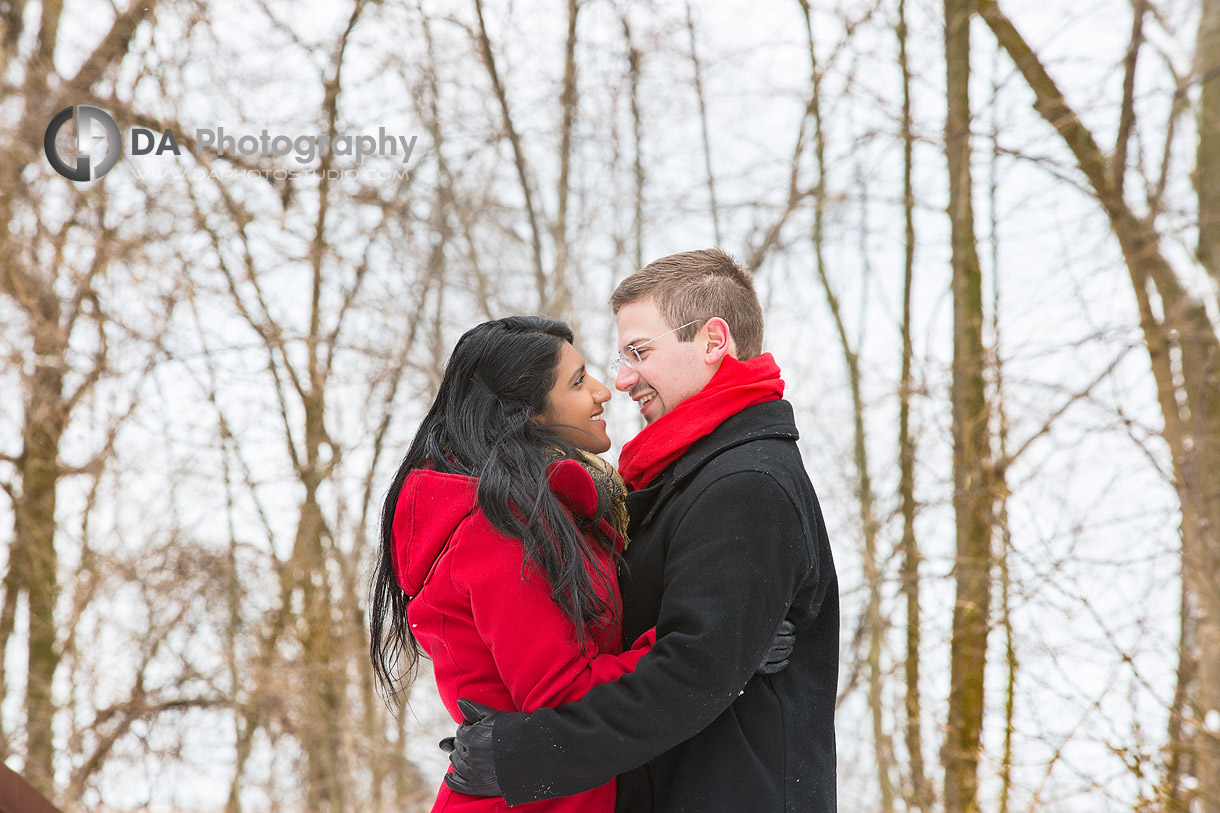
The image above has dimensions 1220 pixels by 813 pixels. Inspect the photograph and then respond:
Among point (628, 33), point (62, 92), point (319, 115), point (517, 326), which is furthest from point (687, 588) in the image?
point (62, 92)

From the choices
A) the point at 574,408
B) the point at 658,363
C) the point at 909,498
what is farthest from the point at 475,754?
the point at 909,498

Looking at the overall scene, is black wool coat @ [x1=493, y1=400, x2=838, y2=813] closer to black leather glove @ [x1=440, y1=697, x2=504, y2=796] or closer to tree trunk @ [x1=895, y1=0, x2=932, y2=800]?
black leather glove @ [x1=440, y1=697, x2=504, y2=796]

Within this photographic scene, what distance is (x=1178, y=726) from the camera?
3.86m

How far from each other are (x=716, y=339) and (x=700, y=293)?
96mm

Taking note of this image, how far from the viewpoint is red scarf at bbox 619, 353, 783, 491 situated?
1.83 metres

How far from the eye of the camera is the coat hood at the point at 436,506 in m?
1.65

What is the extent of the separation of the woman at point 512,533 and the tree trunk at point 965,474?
292cm

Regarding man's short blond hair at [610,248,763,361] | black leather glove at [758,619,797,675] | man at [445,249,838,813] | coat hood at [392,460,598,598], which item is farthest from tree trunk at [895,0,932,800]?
coat hood at [392,460,598,598]

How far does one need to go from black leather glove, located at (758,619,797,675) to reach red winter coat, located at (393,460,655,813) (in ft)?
0.68

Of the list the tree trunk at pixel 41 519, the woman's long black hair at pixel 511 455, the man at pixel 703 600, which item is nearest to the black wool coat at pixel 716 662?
the man at pixel 703 600

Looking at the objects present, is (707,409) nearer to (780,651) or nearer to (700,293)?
(700,293)

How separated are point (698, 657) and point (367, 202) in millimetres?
5197

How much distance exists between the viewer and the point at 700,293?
195cm

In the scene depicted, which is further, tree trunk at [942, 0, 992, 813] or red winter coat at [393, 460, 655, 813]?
tree trunk at [942, 0, 992, 813]
